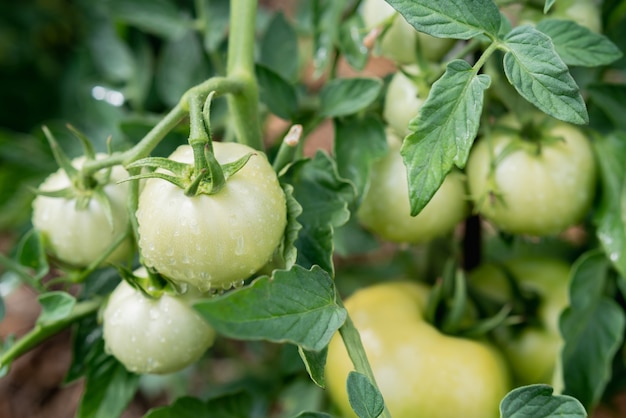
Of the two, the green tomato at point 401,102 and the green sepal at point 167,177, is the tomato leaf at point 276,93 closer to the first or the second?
the green tomato at point 401,102

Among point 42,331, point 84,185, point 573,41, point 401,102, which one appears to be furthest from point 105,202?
point 573,41

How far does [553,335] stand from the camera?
67cm

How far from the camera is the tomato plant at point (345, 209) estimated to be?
0.42 meters

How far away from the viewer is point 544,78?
416 millimetres

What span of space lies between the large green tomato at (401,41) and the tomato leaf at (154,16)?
10.9 inches

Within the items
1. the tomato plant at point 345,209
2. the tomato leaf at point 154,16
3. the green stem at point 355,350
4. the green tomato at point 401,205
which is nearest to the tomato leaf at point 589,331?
the tomato plant at point 345,209

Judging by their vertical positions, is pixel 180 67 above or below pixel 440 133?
below

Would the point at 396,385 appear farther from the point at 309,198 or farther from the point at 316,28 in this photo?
the point at 316,28

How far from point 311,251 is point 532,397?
172 mm

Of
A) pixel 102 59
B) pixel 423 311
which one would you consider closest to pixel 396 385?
pixel 423 311

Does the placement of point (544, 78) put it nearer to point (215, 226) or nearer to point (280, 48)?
point (215, 226)

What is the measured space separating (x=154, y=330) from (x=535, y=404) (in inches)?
9.7

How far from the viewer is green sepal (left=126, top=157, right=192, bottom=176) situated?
409mm

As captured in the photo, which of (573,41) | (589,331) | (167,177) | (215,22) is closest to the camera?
(167,177)
